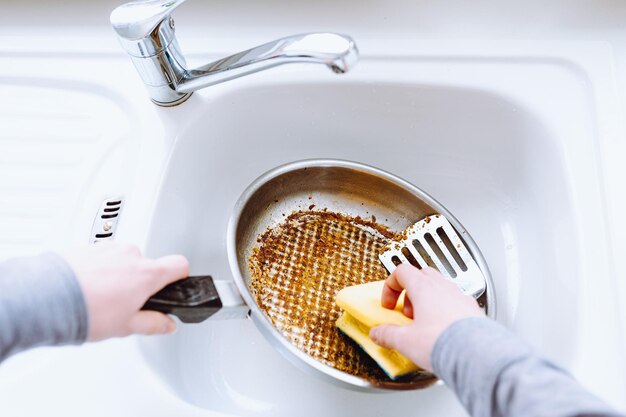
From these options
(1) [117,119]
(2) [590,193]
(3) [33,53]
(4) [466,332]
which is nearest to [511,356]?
(4) [466,332]

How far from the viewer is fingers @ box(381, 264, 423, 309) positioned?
1.47 feet

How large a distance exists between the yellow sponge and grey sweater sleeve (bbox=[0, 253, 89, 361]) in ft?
0.82

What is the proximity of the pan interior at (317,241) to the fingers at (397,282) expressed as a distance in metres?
0.09

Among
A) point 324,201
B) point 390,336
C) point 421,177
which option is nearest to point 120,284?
point 390,336

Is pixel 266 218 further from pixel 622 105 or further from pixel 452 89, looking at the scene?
pixel 622 105


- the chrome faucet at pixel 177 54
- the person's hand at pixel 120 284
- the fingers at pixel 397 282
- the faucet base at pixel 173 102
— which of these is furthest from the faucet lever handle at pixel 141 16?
the fingers at pixel 397 282

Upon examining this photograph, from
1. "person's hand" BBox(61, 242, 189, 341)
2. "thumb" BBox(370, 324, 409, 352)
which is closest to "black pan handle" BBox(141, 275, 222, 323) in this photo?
"person's hand" BBox(61, 242, 189, 341)

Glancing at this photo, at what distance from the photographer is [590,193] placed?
0.52 m

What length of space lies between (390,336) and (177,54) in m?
0.36

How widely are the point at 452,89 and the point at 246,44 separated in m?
0.26

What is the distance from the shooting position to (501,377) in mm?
330

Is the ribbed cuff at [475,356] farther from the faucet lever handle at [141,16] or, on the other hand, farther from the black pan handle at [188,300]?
the faucet lever handle at [141,16]

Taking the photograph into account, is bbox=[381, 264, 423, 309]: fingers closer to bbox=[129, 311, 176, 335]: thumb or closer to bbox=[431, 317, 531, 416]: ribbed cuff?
bbox=[431, 317, 531, 416]: ribbed cuff

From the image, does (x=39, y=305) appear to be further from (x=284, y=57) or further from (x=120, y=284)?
(x=284, y=57)
